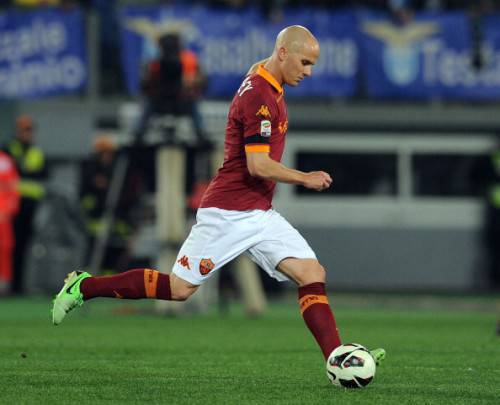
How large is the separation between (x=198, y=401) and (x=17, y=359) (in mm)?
2761

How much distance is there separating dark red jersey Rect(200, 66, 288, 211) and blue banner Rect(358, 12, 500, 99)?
14.1m

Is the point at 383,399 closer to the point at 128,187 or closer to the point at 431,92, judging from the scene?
the point at 128,187

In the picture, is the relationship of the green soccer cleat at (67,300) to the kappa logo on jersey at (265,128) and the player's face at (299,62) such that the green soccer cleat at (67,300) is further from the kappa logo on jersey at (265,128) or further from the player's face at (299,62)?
the player's face at (299,62)

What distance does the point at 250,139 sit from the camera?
8047 millimetres

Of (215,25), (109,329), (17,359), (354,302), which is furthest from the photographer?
(215,25)

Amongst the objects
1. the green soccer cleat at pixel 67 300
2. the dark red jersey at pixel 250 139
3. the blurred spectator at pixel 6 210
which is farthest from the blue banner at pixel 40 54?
the dark red jersey at pixel 250 139

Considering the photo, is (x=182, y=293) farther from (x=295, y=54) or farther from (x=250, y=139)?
(x=295, y=54)

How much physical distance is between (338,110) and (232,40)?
8.29 ft

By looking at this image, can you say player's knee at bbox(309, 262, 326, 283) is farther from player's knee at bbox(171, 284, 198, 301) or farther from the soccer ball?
player's knee at bbox(171, 284, 198, 301)

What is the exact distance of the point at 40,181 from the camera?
21.1 m

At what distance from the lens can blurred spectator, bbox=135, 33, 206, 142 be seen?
16375mm

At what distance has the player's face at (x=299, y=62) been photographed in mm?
8211

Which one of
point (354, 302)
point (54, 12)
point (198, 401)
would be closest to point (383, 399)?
point (198, 401)

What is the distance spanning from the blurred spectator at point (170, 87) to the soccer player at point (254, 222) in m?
7.94
